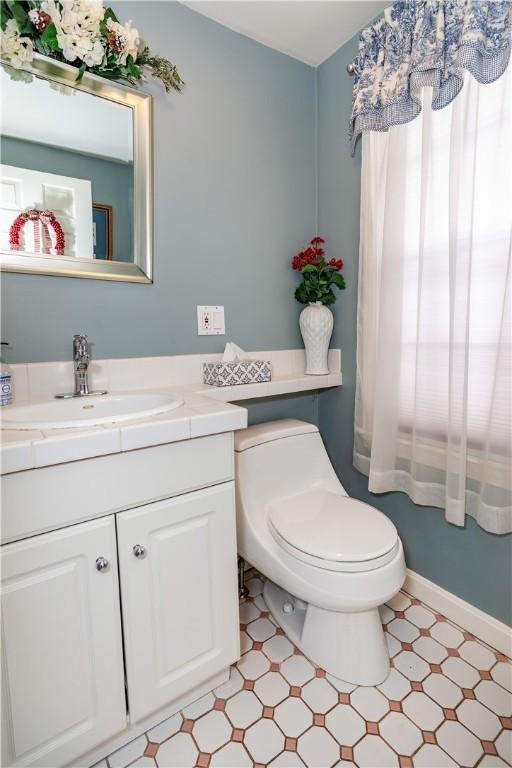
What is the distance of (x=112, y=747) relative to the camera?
3.11 feet

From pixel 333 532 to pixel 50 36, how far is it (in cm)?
165

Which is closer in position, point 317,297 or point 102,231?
point 102,231

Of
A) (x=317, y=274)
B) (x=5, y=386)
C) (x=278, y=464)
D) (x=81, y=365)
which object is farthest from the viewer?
(x=317, y=274)

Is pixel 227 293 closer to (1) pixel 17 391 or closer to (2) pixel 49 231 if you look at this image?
(2) pixel 49 231

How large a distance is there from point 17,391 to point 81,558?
59 centimetres

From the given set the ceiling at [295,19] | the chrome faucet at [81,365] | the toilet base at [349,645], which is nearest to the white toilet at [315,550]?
the toilet base at [349,645]

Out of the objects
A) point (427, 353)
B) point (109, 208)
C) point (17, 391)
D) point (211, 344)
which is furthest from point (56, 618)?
point (427, 353)

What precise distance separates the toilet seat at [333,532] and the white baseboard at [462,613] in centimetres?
45

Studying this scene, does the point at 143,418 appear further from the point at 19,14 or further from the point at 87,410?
the point at 19,14

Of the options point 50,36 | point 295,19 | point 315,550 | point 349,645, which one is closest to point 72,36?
point 50,36

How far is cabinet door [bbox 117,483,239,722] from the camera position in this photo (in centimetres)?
89

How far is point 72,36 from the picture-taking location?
3.54 ft

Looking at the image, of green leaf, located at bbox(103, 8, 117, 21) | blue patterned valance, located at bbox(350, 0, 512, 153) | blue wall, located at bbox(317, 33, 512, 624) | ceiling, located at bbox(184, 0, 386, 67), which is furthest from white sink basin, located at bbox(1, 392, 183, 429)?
ceiling, located at bbox(184, 0, 386, 67)

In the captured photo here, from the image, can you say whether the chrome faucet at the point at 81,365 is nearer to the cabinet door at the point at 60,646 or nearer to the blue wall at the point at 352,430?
the cabinet door at the point at 60,646
